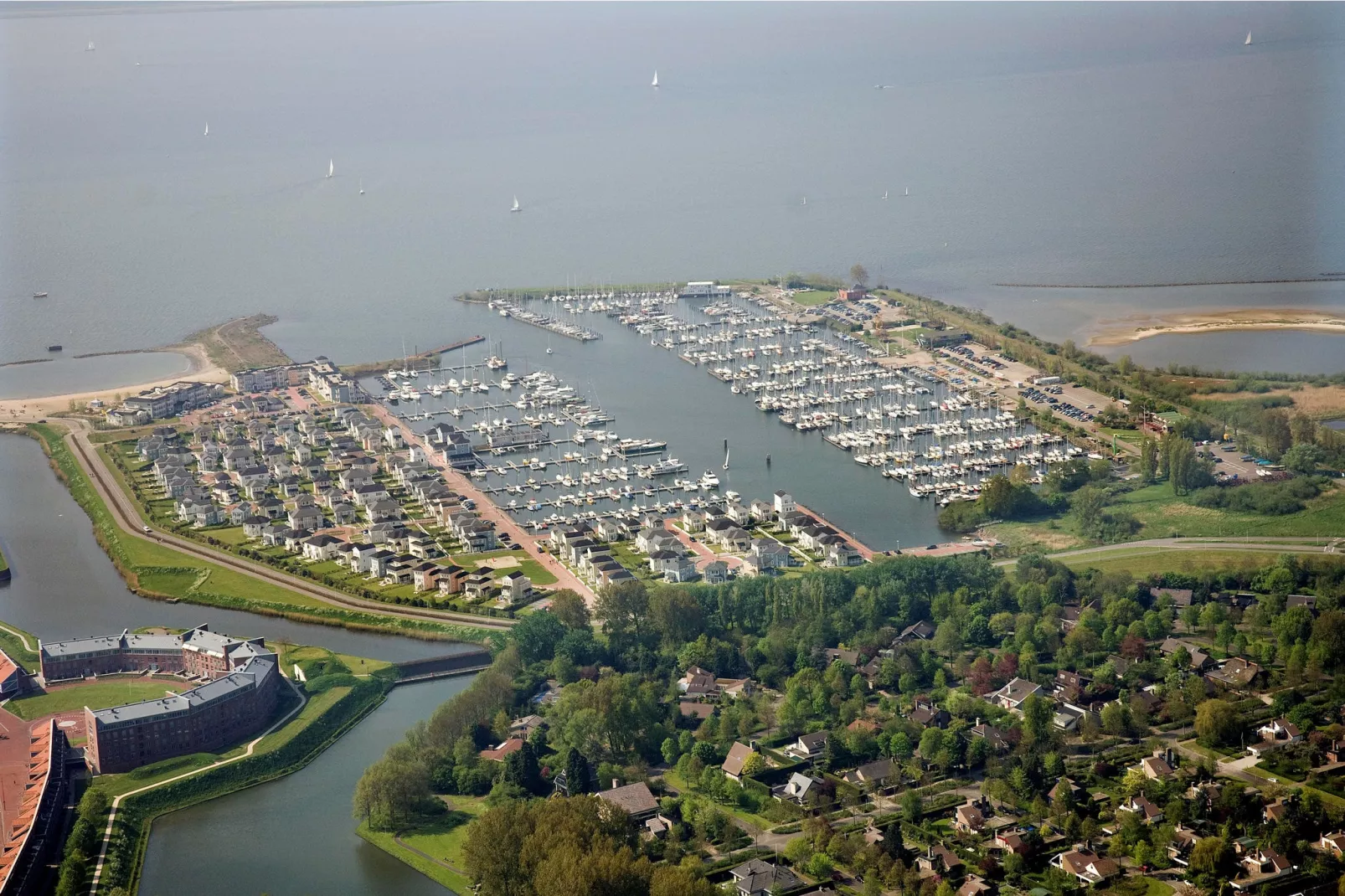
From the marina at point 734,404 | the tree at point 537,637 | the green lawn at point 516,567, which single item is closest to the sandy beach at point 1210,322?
the marina at point 734,404

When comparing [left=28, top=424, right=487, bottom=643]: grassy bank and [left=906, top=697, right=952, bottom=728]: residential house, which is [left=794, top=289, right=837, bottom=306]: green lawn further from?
[left=906, top=697, right=952, bottom=728]: residential house

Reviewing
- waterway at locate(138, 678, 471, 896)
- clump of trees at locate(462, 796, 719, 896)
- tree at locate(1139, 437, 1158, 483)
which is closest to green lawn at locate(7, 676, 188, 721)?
waterway at locate(138, 678, 471, 896)

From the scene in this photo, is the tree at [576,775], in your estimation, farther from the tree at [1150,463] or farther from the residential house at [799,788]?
the tree at [1150,463]

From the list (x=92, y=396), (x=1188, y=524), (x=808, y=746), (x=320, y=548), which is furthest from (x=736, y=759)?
(x=92, y=396)

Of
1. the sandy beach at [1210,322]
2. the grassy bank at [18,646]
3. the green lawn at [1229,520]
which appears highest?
the sandy beach at [1210,322]

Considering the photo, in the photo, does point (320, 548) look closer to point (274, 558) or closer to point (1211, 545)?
point (274, 558)

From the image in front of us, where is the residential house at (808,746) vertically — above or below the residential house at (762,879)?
above
